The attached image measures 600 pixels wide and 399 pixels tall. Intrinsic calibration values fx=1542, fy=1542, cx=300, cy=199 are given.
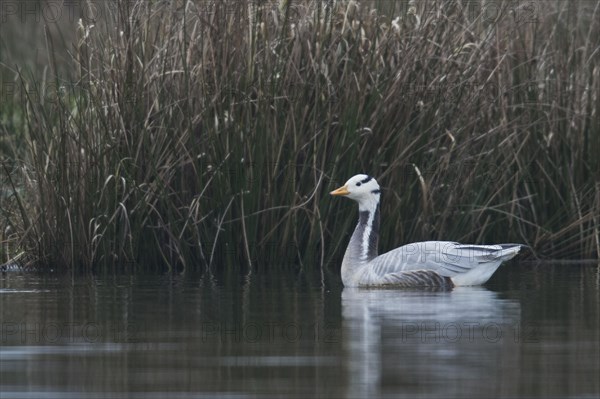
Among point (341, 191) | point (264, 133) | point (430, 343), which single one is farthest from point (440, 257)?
point (430, 343)

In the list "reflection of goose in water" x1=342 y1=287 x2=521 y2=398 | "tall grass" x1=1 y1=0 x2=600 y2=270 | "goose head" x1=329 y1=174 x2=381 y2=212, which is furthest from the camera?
"tall grass" x1=1 y1=0 x2=600 y2=270

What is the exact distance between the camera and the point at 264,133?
47.8 ft

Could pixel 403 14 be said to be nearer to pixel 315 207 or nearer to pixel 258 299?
pixel 315 207

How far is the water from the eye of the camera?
27.0ft

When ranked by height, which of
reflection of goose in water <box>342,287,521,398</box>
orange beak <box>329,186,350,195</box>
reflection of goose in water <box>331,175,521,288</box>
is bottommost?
reflection of goose in water <box>342,287,521,398</box>

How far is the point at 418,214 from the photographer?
1504 centimetres

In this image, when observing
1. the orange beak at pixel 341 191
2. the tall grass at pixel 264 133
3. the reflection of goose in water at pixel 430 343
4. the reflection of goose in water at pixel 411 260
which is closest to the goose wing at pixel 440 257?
the reflection of goose in water at pixel 411 260

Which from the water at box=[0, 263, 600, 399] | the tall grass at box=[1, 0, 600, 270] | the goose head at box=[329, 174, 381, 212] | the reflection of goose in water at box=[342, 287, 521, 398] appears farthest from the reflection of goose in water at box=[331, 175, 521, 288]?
the tall grass at box=[1, 0, 600, 270]

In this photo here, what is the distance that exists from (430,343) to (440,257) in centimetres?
409

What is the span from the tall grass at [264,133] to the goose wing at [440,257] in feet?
2.97

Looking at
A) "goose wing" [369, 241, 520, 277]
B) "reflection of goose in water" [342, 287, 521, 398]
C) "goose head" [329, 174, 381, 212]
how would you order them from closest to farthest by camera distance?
"reflection of goose in water" [342, 287, 521, 398] → "goose wing" [369, 241, 520, 277] → "goose head" [329, 174, 381, 212]

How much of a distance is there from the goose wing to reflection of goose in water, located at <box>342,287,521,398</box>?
16.8 inches

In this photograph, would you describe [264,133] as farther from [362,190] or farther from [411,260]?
[411,260]

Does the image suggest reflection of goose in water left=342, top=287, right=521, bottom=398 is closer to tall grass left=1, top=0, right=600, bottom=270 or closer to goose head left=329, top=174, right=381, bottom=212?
goose head left=329, top=174, right=381, bottom=212
